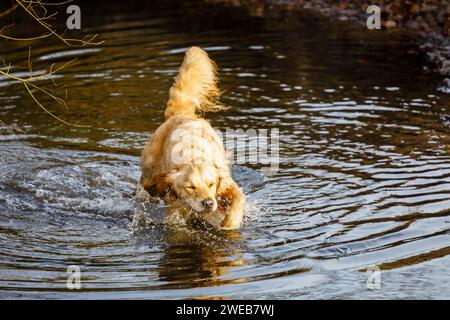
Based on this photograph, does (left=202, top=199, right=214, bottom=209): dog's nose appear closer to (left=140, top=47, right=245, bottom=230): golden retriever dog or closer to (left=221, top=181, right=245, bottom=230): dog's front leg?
(left=140, top=47, right=245, bottom=230): golden retriever dog

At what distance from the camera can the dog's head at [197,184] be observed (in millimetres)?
8492

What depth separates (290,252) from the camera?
26.5ft

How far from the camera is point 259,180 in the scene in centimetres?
1062

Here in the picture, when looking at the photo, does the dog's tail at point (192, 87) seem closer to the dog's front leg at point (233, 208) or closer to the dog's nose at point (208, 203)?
the dog's front leg at point (233, 208)

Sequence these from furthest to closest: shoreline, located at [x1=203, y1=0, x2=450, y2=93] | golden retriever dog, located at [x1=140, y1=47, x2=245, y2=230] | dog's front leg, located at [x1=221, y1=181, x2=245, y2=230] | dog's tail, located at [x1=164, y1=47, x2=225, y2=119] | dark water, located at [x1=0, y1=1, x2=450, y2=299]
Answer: shoreline, located at [x1=203, y1=0, x2=450, y2=93], dog's tail, located at [x1=164, y1=47, x2=225, y2=119], dog's front leg, located at [x1=221, y1=181, x2=245, y2=230], golden retriever dog, located at [x1=140, y1=47, x2=245, y2=230], dark water, located at [x1=0, y1=1, x2=450, y2=299]

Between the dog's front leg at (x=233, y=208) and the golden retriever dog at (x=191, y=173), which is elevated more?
the golden retriever dog at (x=191, y=173)

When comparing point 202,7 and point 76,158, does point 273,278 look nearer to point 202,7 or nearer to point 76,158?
point 76,158

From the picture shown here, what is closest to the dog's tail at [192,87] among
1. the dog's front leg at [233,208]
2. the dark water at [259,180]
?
the dark water at [259,180]

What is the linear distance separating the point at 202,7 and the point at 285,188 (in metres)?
15.8

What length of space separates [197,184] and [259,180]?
2.22 meters

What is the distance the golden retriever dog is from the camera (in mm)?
8578

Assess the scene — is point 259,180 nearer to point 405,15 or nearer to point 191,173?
point 191,173

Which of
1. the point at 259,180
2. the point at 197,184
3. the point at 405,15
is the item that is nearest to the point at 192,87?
the point at 259,180

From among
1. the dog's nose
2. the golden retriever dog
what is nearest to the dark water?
the golden retriever dog
